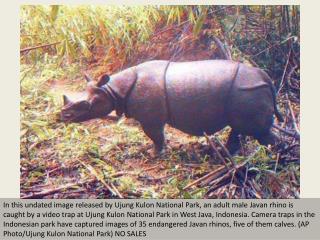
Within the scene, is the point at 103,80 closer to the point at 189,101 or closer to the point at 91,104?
the point at 91,104

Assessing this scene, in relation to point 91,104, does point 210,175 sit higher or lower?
lower

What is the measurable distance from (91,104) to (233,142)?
632 millimetres

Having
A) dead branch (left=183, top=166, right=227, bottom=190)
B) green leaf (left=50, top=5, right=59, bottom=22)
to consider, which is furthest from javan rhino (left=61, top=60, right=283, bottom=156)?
green leaf (left=50, top=5, right=59, bottom=22)

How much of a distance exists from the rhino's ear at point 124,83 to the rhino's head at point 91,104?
0.12ft

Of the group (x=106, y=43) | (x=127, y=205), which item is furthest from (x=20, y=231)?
(x=106, y=43)

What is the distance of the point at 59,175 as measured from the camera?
90.4 inches

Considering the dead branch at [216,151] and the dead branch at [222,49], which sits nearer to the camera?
the dead branch at [216,151]

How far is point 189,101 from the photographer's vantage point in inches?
90.7

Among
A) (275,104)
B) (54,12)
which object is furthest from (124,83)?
(275,104)

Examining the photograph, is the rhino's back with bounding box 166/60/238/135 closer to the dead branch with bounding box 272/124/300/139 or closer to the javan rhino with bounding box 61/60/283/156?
the javan rhino with bounding box 61/60/283/156

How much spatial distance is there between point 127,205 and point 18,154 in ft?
1.71

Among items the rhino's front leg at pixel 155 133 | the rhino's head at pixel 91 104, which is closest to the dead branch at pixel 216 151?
the rhino's front leg at pixel 155 133

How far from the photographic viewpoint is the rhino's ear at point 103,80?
7.45 ft

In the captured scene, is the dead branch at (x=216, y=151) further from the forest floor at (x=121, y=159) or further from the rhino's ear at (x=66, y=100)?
the rhino's ear at (x=66, y=100)
